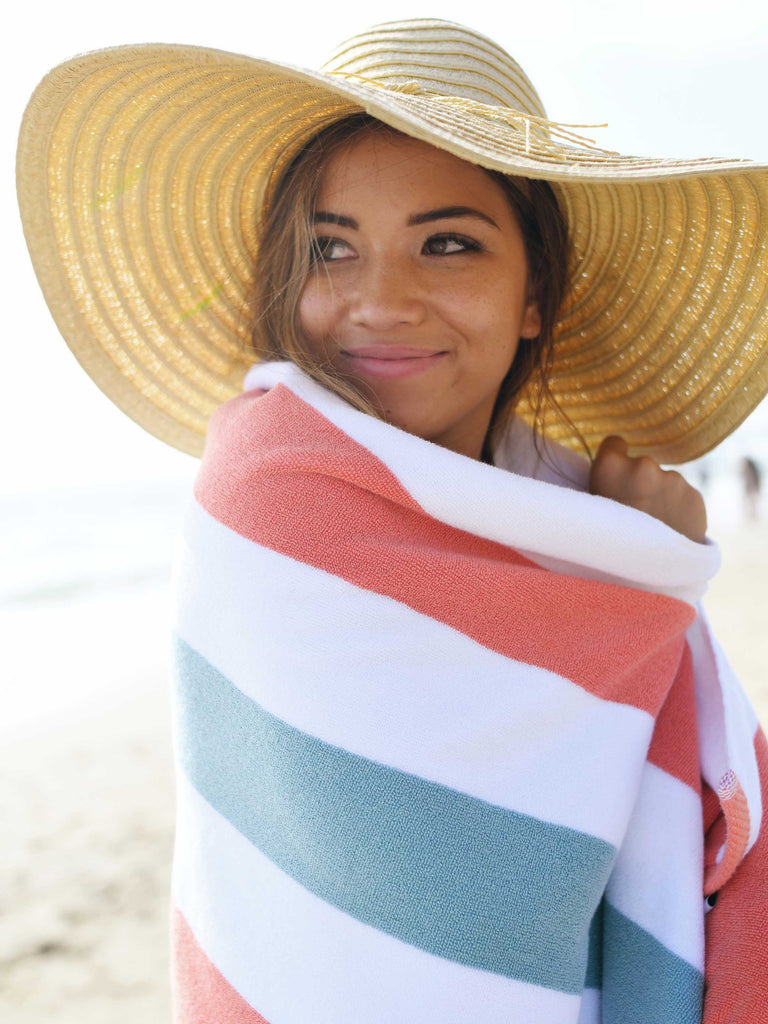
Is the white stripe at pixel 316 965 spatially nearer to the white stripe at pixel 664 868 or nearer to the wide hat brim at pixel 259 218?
the white stripe at pixel 664 868

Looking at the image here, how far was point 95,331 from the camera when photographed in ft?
5.62

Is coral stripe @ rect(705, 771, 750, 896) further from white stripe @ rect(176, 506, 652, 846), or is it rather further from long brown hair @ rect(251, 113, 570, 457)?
long brown hair @ rect(251, 113, 570, 457)

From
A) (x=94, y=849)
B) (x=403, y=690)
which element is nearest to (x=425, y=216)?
(x=403, y=690)

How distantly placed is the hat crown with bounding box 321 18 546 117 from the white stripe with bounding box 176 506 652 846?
0.85m

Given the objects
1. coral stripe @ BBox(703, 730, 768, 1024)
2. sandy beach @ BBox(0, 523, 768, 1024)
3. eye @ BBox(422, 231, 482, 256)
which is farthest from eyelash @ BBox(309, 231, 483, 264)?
sandy beach @ BBox(0, 523, 768, 1024)

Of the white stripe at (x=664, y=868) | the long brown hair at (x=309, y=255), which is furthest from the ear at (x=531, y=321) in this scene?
the white stripe at (x=664, y=868)

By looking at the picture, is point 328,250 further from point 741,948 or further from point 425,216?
point 741,948

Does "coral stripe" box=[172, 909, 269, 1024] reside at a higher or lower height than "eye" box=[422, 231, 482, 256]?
lower

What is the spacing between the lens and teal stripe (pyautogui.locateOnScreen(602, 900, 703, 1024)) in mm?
1048

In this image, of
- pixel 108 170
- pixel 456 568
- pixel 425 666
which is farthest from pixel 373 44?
pixel 425 666

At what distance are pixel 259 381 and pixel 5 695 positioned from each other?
4.85m

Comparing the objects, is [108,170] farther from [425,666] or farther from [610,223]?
[425,666]

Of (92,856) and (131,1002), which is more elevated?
(131,1002)

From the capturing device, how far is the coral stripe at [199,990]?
1.08 meters
